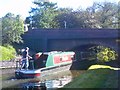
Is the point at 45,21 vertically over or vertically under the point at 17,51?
over

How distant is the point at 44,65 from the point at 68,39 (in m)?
18.7

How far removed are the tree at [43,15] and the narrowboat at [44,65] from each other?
3104 cm

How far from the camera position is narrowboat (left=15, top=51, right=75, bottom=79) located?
42.1 metres

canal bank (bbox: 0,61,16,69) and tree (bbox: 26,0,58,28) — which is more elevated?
tree (bbox: 26,0,58,28)

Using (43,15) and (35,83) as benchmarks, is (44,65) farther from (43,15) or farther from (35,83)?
Answer: (43,15)

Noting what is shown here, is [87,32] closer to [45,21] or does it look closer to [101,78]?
[45,21]

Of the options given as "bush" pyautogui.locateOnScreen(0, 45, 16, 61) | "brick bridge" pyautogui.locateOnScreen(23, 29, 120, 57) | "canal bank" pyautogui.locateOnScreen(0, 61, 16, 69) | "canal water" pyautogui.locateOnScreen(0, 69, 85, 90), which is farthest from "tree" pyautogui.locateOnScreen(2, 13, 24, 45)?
"canal water" pyautogui.locateOnScreen(0, 69, 85, 90)

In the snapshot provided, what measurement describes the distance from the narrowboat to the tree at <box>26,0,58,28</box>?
31.0 meters

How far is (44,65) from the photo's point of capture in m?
46.0

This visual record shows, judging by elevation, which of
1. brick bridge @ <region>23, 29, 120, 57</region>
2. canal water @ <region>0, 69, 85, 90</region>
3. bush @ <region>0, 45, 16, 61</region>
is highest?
brick bridge @ <region>23, 29, 120, 57</region>

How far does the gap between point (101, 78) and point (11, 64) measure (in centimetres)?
3207

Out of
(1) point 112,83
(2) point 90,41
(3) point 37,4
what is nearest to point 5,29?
(2) point 90,41

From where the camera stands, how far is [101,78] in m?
26.8

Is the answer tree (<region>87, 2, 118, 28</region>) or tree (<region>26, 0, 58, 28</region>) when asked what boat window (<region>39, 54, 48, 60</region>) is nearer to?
tree (<region>26, 0, 58, 28</region>)
